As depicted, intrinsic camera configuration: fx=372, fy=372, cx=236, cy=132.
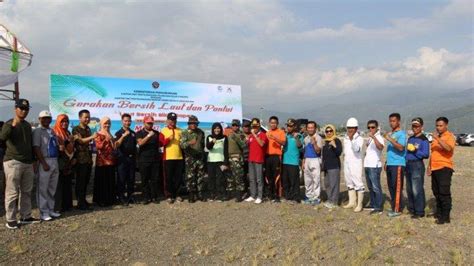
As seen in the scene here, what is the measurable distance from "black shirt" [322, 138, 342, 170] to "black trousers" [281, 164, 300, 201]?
0.62 metres

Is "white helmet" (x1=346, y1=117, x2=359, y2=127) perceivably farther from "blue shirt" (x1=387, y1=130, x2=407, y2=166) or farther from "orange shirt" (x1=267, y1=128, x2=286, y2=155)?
"orange shirt" (x1=267, y1=128, x2=286, y2=155)

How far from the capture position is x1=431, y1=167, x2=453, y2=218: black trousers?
6227 millimetres

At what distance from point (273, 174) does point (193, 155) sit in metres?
1.75

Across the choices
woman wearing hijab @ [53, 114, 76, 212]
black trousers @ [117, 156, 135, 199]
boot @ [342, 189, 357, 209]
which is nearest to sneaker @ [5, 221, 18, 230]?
woman wearing hijab @ [53, 114, 76, 212]

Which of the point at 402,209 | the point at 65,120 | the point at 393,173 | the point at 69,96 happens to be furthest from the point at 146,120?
the point at 402,209

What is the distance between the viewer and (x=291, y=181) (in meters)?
7.86

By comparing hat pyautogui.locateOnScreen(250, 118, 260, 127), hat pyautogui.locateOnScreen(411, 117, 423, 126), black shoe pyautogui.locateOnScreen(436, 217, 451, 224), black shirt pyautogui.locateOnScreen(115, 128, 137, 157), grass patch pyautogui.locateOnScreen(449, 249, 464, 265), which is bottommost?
grass patch pyautogui.locateOnScreen(449, 249, 464, 265)

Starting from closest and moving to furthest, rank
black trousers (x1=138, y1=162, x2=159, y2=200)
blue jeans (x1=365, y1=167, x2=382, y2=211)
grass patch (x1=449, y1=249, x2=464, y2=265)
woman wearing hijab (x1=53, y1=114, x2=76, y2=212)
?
grass patch (x1=449, y1=249, x2=464, y2=265), woman wearing hijab (x1=53, y1=114, x2=76, y2=212), blue jeans (x1=365, y1=167, x2=382, y2=211), black trousers (x1=138, y1=162, x2=159, y2=200)

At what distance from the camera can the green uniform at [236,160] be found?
7.83 m

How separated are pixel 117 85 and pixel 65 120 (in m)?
2.08

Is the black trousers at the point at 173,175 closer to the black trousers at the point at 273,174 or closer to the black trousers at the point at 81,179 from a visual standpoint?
the black trousers at the point at 81,179

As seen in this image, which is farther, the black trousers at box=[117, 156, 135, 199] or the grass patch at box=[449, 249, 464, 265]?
the black trousers at box=[117, 156, 135, 199]

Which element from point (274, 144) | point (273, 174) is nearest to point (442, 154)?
point (274, 144)

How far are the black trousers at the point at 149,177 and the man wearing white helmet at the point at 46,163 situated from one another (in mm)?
1638
